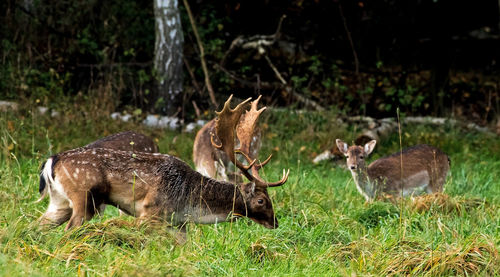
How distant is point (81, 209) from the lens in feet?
19.9

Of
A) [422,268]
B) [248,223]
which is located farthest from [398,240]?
[248,223]

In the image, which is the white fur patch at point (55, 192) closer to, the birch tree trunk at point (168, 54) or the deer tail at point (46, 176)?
the deer tail at point (46, 176)

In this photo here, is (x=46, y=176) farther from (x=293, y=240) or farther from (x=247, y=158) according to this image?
(x=293, y=240)

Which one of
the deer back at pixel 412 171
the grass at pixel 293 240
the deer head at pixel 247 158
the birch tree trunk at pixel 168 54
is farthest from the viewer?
the birch tree trunk at pixel 168 54

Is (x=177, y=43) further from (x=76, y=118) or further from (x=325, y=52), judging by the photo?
(x=325, y=52)

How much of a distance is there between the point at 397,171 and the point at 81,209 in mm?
4623

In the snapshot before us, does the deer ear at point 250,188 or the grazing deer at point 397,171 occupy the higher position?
the deer ear at point 250,188

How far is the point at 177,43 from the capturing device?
1298 centimetres

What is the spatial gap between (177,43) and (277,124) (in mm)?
2248

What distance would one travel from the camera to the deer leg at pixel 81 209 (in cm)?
602

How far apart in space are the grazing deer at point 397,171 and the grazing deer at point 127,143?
2.39m

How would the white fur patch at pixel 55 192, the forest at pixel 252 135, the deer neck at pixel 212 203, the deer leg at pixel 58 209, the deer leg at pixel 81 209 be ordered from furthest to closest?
the deer neck at pixel 212 203 < the deer leg at pixel 58 209 < the white fur patch at pixel 55 192 < the deer leg at pixel 81 209 < the forest at pixel 252 135

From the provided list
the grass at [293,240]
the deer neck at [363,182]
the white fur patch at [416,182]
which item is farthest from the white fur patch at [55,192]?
the white fur patch at [416,182]

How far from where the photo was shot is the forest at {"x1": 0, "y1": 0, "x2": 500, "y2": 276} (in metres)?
5.48
